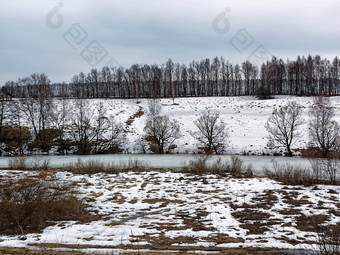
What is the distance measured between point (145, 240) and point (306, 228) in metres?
5.20

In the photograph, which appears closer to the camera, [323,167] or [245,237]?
[245,237]

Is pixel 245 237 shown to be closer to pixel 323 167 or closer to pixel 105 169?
pixel 323 167

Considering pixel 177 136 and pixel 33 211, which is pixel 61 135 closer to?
pixel 177 136

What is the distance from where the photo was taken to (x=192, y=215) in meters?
10.2

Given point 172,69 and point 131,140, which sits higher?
point 172,69

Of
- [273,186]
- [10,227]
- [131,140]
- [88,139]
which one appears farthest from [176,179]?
[88,139]

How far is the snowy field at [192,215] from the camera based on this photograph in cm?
752

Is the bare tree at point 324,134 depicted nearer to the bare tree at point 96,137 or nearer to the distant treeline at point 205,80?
the bare tree at point 96,137

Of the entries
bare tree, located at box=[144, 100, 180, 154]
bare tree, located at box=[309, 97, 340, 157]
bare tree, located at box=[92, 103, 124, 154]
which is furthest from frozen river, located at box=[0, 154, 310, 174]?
bare tree, located at box=[92, 103, 124, 154]

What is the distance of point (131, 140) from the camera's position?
40094 millimetres

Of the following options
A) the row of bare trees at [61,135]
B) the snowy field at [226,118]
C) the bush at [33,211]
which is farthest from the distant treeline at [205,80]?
the bush at [33,211]

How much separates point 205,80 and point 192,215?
89.2 meters

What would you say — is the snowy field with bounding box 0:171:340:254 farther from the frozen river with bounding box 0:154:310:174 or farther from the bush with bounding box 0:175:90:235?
the frozen river with bounding box 0:154:310:174

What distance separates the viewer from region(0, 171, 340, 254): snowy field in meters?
7.52
